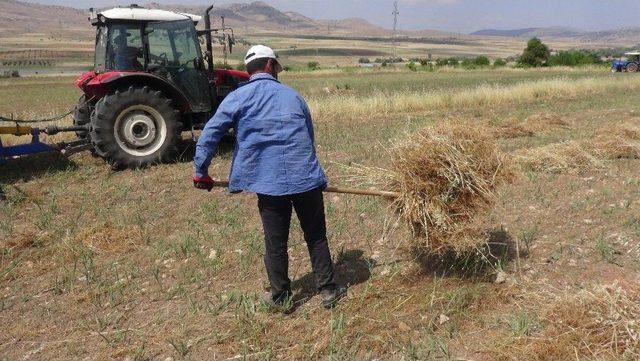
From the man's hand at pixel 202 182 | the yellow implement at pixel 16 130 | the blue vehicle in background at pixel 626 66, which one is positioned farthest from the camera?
the blue vehicle in background at pixel 626 66

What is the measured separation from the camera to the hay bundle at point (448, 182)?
3572mm

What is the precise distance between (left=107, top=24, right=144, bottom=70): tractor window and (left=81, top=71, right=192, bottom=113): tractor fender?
32cm

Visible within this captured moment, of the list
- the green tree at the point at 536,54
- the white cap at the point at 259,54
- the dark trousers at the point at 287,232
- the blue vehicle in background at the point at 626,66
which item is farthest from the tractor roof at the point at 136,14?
the green tree at the point at 536,54

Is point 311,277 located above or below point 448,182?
below

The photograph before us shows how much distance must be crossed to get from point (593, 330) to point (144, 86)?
249 inches

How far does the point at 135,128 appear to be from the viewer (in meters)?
7.46

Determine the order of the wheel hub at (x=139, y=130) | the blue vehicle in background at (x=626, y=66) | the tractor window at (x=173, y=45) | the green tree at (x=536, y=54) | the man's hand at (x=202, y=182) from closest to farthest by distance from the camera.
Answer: the man's hand at (x=202, y=182), the wheel hub at (x=139, y=130), the tractor window at (x=173, y=45), the blue vehicle in background at (x=626, y=66), the green tree at (x=536, y=54)

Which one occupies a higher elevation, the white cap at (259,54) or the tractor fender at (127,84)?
the white cap at (259,54)

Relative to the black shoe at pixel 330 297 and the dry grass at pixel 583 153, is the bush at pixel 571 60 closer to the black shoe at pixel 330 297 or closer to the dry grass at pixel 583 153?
the dry grass at pixel 583 153

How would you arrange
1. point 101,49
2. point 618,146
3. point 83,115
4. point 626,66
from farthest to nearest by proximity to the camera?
point 626,66 → point 83,115 → point 101,49 → point 618,146

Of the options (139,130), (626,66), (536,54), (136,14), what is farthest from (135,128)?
(536,54)

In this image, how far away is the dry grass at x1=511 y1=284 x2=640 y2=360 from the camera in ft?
8.77

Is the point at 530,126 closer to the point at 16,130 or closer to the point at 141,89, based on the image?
the point at 141,89

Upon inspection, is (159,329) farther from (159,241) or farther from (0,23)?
(0,23)
